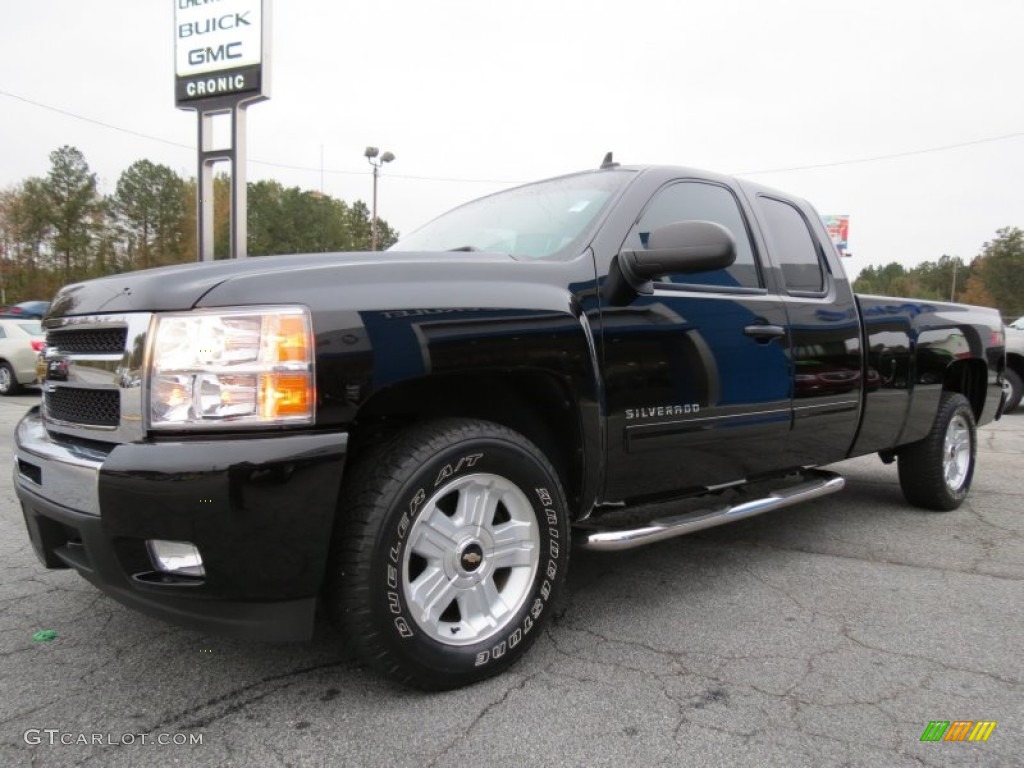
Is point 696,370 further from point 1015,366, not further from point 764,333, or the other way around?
point 1015,366

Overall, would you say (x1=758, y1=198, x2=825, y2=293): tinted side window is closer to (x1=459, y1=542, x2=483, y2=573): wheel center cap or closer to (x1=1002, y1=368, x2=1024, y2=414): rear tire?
(x1=459, y1=542, x2=483, y2=573): wheel center cap

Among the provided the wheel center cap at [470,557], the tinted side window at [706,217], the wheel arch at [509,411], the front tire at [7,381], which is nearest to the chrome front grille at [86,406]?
the wheel arch at [509,411]

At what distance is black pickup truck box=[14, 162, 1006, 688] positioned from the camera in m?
1.90

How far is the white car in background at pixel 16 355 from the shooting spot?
42.5 ft

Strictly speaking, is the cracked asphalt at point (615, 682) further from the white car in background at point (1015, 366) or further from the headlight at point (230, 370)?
the white car in background at point (1015, 366)

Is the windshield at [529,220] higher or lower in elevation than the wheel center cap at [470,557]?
higher

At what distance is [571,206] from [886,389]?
7.06ft

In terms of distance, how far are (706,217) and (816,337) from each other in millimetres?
813

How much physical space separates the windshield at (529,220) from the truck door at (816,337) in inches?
39.3

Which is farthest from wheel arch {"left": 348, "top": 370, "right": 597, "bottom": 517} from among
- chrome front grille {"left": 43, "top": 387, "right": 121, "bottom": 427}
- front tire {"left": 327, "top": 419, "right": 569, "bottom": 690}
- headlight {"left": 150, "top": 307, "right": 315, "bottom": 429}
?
chrome front grille {"left": 43, "top": 387, "right": 121, "bottom": 427}

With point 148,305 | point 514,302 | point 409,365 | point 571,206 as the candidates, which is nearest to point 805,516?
point 571,206

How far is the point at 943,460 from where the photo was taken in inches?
179

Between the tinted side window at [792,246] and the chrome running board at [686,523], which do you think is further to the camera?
the tinted side window at [792,246]

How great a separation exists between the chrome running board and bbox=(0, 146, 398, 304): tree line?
38.0m
